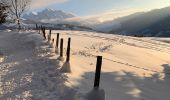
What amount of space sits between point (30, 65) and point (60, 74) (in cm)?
355

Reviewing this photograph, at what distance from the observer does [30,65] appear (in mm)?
16844

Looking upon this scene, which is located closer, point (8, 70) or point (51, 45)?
point (8, 70)

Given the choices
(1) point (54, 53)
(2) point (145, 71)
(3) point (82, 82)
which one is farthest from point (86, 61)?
(3) point (82, 82)

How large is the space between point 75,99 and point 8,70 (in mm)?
6493

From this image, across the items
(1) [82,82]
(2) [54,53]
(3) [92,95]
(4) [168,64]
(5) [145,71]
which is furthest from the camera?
(4) [168,64]

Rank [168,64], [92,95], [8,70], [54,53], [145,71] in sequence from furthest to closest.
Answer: [168,64] < [54,53] < [145,71] < [8,70] < [92,95]

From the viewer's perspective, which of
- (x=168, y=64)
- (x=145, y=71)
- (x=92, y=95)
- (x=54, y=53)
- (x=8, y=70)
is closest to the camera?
(x=92, y=95)

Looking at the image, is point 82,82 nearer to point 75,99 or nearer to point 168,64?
point 75,99

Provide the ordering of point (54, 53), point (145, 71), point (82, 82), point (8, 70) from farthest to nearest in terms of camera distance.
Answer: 1. point (54, 53)
2. point (145, 71)
3. point (8, 70)
4. point (82, 82)

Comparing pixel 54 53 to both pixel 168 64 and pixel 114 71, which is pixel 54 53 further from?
pixel 168 64

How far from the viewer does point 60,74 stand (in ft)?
45.3

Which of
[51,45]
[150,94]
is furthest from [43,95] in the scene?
[51,45]

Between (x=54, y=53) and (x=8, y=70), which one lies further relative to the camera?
(x=54, y=53)

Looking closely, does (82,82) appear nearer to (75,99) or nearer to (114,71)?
(75,99)
